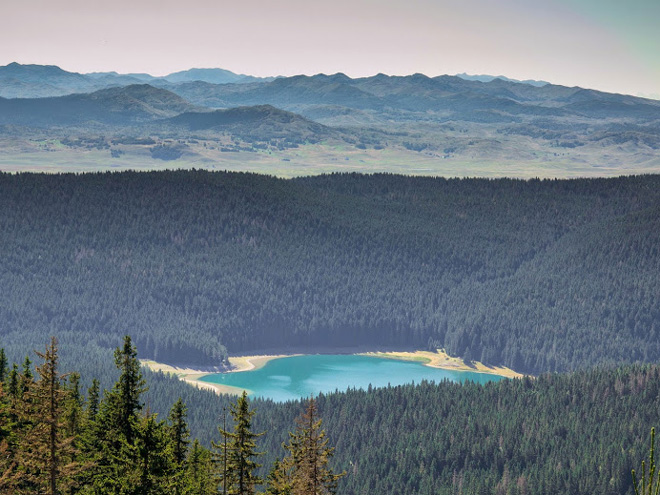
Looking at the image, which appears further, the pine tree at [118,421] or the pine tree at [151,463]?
the pine tree at [118,421]

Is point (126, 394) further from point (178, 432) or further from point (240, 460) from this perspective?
point (240, 460)

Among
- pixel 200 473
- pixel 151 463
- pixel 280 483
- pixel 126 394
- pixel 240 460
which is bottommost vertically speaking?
pixel 200 473

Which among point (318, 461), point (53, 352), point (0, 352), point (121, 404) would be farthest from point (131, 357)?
point (0, 352)

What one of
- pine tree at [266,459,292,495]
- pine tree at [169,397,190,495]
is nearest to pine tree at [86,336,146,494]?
pine tree at [169,397,190,495]

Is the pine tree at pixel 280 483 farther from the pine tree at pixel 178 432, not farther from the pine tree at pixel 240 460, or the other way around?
the pine tree at pixel 178 432

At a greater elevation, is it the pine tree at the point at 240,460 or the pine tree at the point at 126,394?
the pine tree at the point at 126,394

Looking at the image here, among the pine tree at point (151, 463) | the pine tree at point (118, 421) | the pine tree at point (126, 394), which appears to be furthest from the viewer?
the pine tree at point (126, 394)

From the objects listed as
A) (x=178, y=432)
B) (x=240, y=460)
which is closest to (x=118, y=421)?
(x=178, y=432)

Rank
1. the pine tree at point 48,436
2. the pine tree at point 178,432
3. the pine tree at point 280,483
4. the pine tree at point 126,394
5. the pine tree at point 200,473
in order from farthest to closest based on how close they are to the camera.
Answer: the pine tree at point 178,432, the pine tree at point 200,473, the pine tree at point 280,483, the pine tree at point 126,394, the pine tree at point 48,436

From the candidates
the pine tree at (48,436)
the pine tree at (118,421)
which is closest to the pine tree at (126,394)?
the pine tree at (118,421)

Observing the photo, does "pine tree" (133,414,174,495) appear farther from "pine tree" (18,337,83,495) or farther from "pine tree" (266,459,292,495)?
"pine tree" (266,459,292,495)

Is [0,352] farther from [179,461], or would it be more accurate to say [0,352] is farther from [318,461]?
[318,461]
